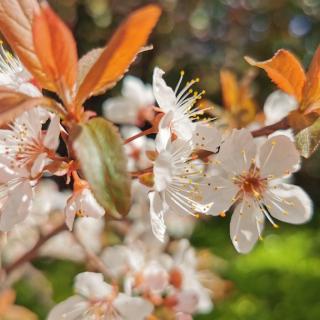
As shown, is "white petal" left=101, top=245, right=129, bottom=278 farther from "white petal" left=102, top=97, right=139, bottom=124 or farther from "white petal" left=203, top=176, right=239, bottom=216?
"white petal" left=203, top=176, right=239, bottom=216

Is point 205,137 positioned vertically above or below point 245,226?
above

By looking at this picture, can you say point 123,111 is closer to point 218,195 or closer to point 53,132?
point 218,195

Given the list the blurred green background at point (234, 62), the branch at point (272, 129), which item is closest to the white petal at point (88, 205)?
the branch at point (272, 129)

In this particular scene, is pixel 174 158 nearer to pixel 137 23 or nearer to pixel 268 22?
pixel 137 23

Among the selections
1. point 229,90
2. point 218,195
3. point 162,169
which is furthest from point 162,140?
point 229,90

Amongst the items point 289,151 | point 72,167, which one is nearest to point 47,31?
point 72,167

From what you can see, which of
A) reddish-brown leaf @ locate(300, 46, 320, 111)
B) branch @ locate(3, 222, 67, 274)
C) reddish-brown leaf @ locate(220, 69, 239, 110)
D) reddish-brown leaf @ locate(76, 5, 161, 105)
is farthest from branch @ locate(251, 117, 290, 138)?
reddish-brown leaf @ locate(220, 69, 239, 110)
